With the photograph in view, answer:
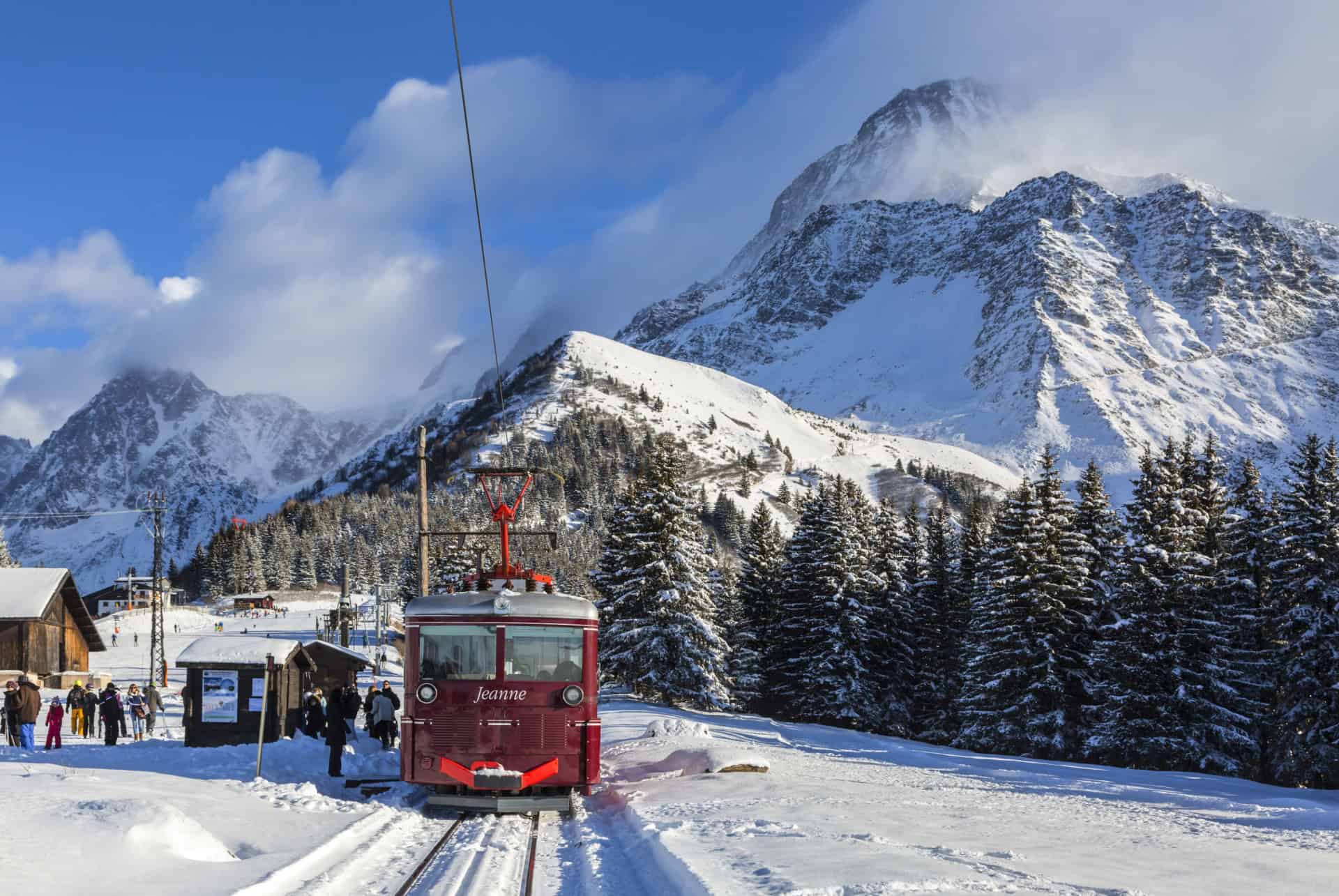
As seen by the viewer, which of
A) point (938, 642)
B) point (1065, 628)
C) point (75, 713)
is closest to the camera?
point (75, 713)

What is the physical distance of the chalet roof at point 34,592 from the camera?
46.4 meters

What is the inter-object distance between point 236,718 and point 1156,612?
2623 cm

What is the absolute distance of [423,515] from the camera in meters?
29.5

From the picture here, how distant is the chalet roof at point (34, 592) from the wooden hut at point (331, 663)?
12011 millimetres

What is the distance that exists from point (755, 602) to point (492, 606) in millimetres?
41147

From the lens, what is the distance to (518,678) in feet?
49.5

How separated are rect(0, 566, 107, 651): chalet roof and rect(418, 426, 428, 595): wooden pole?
25511mm

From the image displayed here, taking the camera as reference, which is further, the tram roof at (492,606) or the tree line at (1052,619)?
the tree line at (1052,619)

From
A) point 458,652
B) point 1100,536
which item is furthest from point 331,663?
point 458,652

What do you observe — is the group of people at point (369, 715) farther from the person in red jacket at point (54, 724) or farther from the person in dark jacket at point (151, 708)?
the person in dark jacket at point (151, 708)

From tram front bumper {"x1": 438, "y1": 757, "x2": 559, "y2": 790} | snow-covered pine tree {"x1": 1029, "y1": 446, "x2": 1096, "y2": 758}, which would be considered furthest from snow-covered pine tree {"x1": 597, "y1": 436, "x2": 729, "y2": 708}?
tram front bumper {"x1": 438, "y1": 757, "x2": 559, "y2": 790}

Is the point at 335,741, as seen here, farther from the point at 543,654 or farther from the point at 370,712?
the point at 370,712

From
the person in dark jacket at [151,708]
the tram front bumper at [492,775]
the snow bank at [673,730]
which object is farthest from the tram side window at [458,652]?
the person in dark jacket at [151,708]

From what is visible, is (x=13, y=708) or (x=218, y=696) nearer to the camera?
(x=13, y=708)
